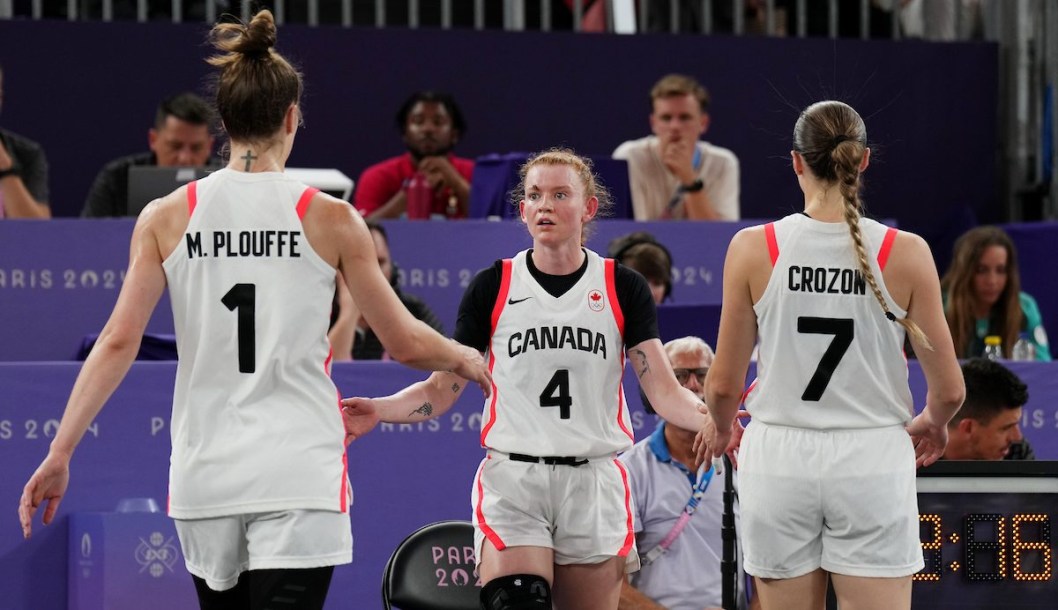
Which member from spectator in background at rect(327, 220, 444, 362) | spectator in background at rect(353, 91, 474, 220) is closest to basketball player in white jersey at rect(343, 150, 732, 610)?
spectator in background at rect(327, 220, 444, 362)

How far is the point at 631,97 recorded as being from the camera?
9852 millimetres

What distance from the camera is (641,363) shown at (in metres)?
4.27

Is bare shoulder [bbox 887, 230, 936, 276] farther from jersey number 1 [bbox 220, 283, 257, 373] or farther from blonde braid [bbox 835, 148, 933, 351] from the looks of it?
jersey number 1 [bbox 220, 283, 257, 373]

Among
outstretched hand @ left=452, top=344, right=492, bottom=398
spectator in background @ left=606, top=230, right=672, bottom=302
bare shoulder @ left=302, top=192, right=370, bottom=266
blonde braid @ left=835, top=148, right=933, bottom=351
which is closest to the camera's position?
bare shoulder @ left=302, top=192, right=370, bottom=266

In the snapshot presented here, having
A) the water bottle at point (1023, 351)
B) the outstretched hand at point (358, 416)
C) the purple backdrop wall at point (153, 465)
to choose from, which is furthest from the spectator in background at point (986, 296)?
the outstretched hand at point (358, 416)

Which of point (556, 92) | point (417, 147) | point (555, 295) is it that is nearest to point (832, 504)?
point (555, 295)

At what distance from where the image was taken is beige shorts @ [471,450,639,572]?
4.14m

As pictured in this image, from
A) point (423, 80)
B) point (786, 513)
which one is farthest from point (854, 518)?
point (423, 80)

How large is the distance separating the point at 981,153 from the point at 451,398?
7.00 metres

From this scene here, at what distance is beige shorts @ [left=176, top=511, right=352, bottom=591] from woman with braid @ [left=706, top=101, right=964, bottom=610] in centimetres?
107

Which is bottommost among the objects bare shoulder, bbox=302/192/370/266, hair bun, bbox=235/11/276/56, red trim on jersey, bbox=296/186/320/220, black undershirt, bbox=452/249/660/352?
black undershirt, bbox=452/249/660/352

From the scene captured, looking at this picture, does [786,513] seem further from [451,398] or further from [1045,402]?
[1045,402]

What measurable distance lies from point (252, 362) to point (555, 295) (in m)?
1.24

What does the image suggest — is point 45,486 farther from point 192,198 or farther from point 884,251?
point 884,251
